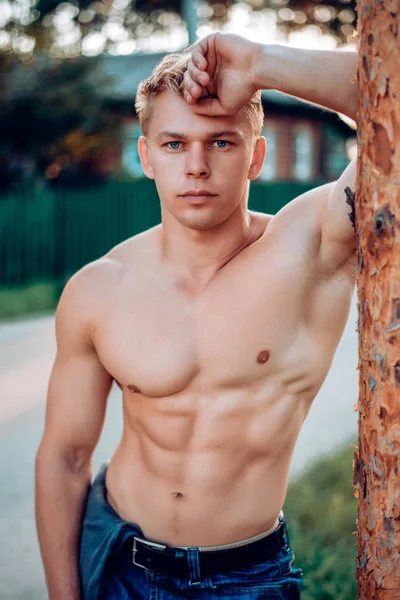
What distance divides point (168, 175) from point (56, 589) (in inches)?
53.1

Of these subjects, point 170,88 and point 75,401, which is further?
point 75,401

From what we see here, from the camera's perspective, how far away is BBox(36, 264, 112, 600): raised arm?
2.54 meters

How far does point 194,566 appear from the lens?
2449mm

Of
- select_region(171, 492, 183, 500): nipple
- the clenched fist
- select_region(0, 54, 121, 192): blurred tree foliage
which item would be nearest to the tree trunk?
the clenched fist

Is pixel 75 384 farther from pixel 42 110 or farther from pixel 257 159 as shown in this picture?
pixel 42 110

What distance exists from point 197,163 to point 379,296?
71 cm

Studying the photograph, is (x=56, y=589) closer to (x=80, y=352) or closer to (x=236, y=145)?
(x=80, y=352)

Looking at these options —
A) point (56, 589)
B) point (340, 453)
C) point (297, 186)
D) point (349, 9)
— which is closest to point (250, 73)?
point (56, 589)

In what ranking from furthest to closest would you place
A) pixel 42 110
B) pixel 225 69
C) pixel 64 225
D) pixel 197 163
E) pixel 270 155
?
pixel 270 155, pixel 42 110, pixel 64 225, pixel 197 163, pixel 225 69

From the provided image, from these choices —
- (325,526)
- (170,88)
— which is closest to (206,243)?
(170,88)

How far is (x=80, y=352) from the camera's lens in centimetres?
256

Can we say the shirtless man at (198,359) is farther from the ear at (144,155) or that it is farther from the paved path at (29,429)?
the paved path at (29,429)

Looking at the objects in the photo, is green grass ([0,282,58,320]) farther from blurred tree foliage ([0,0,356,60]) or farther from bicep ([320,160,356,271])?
blurred tree foliage ([0,0,356,60])

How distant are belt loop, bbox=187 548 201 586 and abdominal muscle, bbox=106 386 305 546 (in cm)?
4
